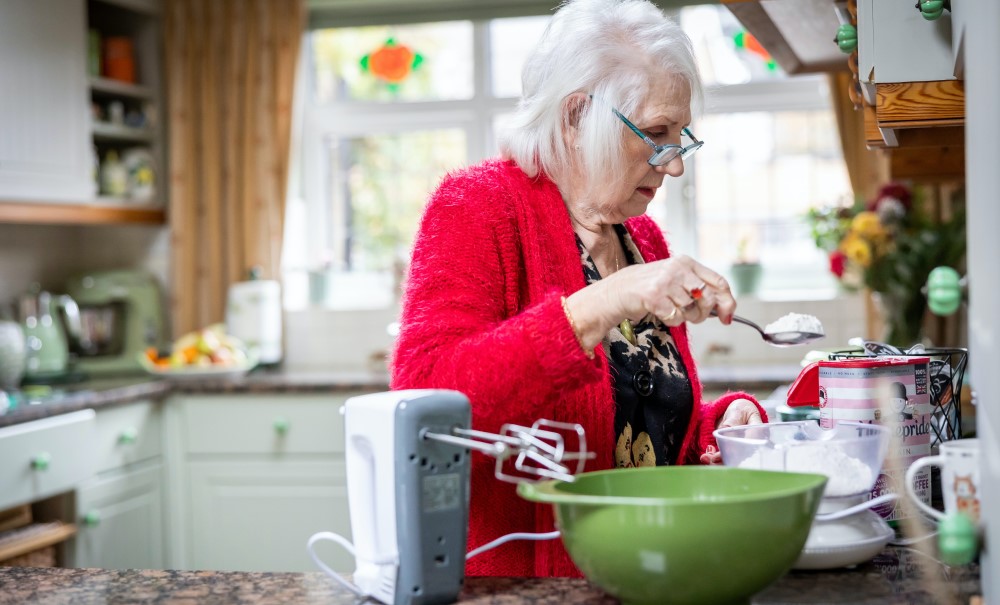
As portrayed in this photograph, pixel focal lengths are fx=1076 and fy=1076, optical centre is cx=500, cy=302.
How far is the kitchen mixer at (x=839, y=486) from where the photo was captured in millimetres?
1060

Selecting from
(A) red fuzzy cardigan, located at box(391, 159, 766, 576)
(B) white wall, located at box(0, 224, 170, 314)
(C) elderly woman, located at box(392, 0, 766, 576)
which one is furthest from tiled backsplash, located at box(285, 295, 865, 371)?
(A) red fuzzy cardigan, located at box(391, 159, 766, 576)

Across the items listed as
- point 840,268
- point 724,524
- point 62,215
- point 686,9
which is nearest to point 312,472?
point 62,215

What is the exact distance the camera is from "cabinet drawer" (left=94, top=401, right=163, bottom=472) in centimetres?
304

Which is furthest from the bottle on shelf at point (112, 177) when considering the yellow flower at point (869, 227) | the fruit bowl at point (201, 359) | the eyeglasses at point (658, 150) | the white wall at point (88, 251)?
the eyeglasses at point (658, 150)

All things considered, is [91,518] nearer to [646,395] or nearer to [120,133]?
[120,133]

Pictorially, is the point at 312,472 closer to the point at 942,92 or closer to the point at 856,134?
the point at 856,134

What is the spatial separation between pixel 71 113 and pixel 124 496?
124 centimetres

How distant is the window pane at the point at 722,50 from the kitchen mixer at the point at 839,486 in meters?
2.84

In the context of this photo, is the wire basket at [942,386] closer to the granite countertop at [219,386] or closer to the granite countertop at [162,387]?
the granite countertop at [219,386]

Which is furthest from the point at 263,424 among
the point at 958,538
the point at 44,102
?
the point at 958,538

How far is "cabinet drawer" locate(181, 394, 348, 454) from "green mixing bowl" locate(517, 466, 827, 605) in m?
2.38

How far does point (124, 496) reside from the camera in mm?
3158

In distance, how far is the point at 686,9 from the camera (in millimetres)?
3734

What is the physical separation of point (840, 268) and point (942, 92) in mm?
1896
